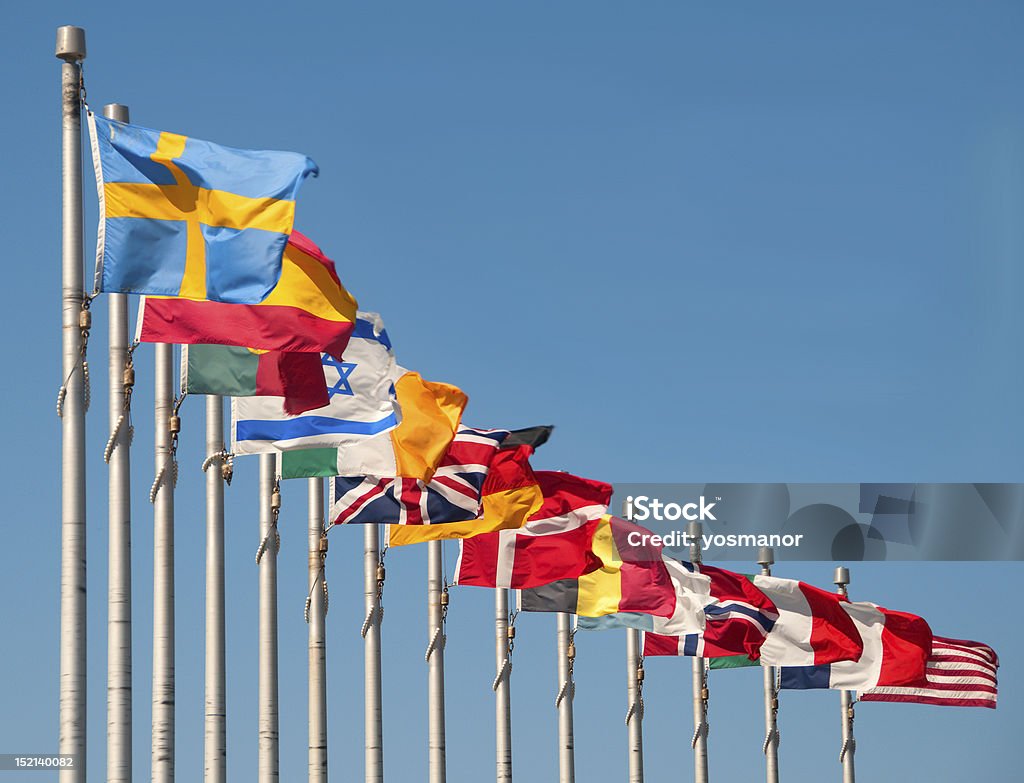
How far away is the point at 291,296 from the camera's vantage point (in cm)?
3125

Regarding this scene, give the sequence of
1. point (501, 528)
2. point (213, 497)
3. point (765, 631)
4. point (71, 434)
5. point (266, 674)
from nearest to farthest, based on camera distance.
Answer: point (71, 434) → point (213, 497) → point (266, 674) → point (501, 528) → point (765, 631)

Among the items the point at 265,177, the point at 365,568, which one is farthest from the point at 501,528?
the point at 265,177

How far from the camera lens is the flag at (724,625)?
5256 centimetres

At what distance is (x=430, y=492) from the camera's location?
4172cm

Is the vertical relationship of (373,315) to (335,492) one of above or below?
above

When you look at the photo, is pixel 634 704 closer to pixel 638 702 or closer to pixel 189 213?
pixel 638 702

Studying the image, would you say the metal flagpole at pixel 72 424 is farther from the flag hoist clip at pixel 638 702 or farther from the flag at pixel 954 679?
the flag at pixel 954 679

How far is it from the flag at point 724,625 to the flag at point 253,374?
18717 millimetres

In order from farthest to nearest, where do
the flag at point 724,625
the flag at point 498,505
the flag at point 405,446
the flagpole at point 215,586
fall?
the flag at point 724,625, the flag at point 498,505, the flag at point 405,446, the flagpole at point 215,586

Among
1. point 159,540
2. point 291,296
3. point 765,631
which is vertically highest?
point 291,296

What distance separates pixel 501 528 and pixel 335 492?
4572 mm

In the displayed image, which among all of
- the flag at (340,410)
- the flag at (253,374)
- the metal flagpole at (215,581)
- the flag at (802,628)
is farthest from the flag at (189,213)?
the flag at (802,628)

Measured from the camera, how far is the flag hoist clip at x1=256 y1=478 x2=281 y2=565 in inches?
1535

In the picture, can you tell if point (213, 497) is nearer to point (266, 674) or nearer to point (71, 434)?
point (266, 674)
